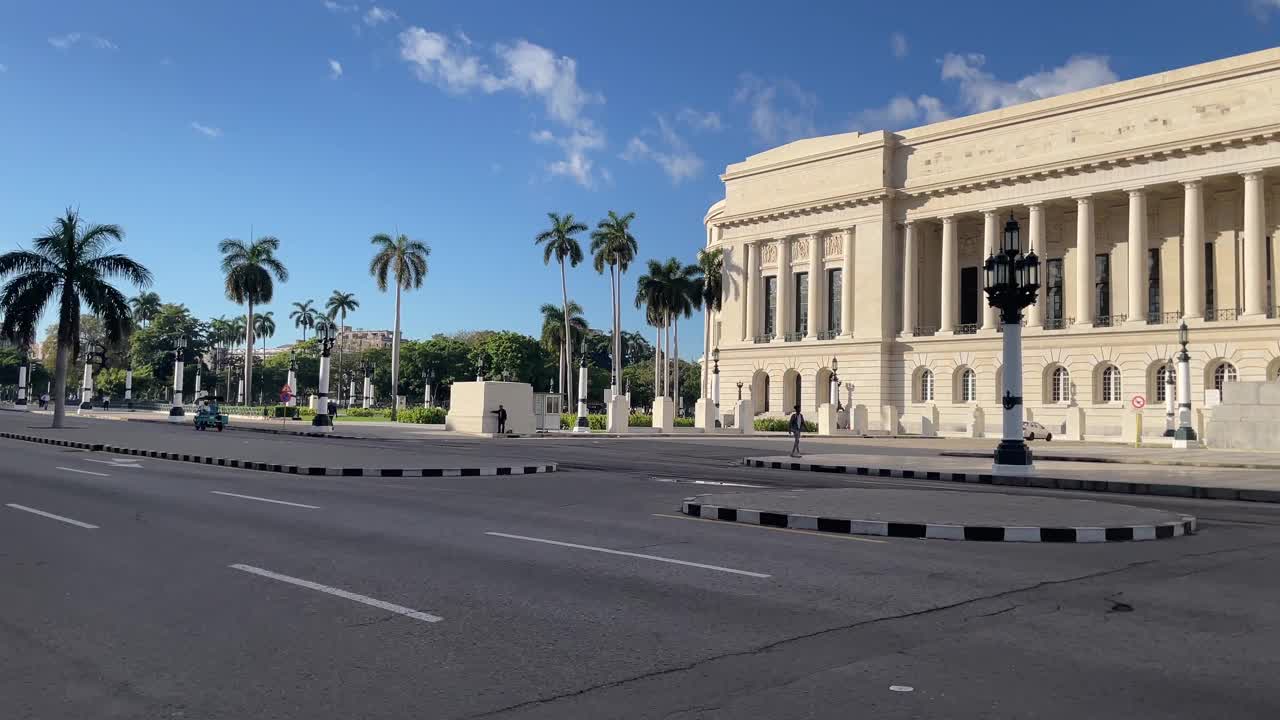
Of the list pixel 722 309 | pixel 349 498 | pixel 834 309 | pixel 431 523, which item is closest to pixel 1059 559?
pixel 431 523

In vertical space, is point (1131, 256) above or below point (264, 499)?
above

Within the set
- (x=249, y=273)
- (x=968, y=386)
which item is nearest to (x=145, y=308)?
(x=249, y=273)

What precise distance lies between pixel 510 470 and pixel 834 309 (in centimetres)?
5144

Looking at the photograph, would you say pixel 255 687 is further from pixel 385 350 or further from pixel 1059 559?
pixel 385 350

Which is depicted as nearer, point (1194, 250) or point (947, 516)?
point (947, 516)

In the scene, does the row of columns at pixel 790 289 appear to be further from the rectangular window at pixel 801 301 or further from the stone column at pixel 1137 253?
the stone column at pixel 1137 253

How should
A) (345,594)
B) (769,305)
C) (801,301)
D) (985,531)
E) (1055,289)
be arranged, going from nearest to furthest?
(345,594) < (985,531) < (1055,289) < (801,301) < (769,305)

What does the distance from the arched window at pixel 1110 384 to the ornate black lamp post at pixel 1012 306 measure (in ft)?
122

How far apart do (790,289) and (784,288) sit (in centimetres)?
52

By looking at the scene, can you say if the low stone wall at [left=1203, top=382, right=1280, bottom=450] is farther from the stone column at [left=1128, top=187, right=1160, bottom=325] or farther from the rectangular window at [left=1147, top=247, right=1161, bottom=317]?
the rectangular window at [left=1147, top=247, right=1161, bottom=317]

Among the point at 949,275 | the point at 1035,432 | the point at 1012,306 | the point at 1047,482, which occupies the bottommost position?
the point at 1047,482

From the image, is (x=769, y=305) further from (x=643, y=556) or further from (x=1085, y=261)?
(x=643, y=556)

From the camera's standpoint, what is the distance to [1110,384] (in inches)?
2174

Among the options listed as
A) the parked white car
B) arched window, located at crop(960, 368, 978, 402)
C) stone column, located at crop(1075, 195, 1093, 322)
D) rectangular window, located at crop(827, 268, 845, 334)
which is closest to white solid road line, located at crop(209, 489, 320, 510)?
the parked white car
